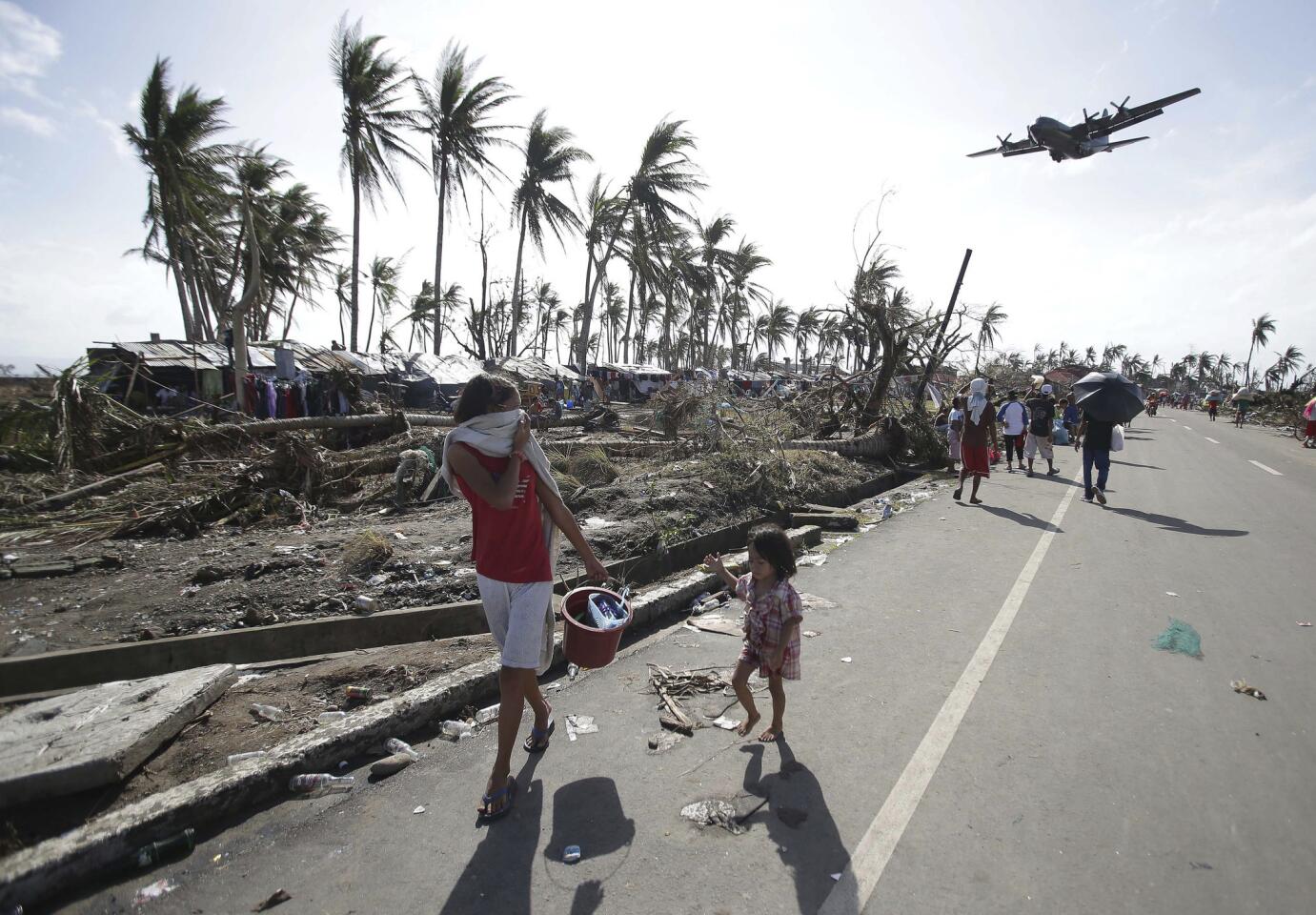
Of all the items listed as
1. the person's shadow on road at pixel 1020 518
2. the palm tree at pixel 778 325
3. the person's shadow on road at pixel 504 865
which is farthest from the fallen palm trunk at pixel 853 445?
the palm tree at pixel 778 325

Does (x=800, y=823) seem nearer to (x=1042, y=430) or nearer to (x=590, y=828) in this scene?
(x=590, y=828)

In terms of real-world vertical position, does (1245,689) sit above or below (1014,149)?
below

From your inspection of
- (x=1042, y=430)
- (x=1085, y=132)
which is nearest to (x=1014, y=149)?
(x=1085, y=132)

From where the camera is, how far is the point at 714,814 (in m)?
2.69

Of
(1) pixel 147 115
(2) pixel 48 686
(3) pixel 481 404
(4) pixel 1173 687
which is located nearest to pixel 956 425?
(4) pixel 1173 687

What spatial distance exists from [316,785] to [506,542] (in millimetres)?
1392

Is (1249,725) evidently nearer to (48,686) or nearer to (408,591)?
(408,591)

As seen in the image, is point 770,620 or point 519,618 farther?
point 770,620

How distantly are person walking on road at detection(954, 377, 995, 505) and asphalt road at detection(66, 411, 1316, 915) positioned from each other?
15.4 ft

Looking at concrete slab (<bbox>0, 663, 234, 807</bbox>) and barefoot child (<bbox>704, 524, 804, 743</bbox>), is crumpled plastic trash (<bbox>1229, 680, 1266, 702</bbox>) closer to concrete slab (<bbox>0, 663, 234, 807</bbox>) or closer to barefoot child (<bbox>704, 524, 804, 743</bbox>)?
barefoot child (<bbox>704, 524, 804, 743</bbox>)

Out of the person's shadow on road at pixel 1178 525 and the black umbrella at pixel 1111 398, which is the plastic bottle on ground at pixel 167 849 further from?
the black umbrella at pixel 1111 398

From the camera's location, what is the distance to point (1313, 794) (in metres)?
2.81

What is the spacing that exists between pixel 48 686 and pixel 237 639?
937mm

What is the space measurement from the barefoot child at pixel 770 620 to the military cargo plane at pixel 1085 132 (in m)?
11.6
